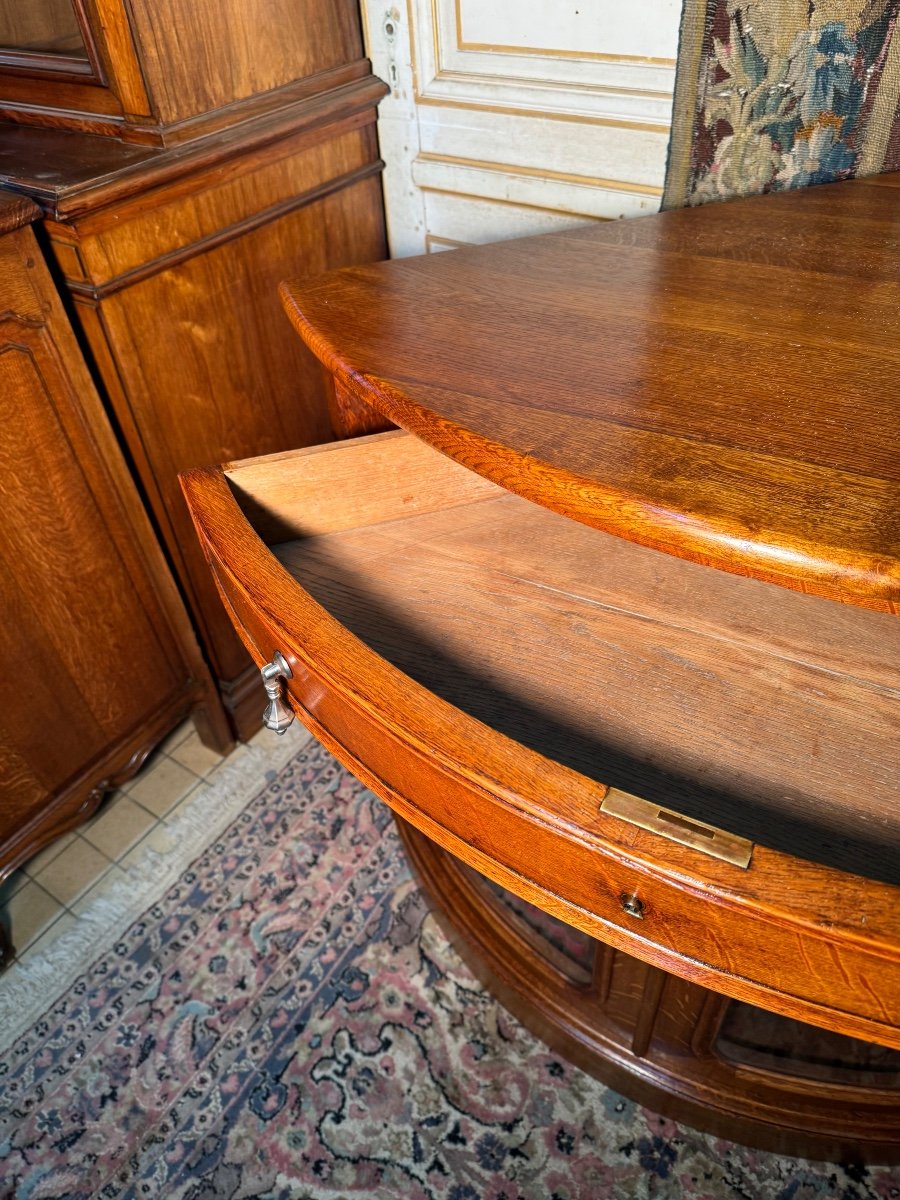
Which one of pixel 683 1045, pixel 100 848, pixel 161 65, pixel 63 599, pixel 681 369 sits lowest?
pixel 100 848

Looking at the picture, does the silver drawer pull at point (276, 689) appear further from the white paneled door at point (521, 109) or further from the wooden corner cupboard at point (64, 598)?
the white paneled door at point (521, 109)

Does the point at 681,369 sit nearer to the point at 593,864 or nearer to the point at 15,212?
the point at 593,864

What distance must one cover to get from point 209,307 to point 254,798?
0.60 m

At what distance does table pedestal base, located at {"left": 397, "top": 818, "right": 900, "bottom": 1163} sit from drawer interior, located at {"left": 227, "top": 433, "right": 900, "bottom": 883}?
20cm

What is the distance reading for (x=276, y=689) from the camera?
51cm

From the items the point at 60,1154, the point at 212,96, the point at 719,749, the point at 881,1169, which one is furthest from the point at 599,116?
the point at 60,1154

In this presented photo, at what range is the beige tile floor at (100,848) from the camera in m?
0.96

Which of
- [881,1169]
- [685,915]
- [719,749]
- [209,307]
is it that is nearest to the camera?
[685,915]

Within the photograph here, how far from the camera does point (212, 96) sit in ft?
2.58

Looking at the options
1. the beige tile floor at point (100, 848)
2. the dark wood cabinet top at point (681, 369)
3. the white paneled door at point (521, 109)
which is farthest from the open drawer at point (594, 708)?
the beige tile floor at point (100, 848)

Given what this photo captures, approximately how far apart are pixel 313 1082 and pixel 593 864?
1.92 feet

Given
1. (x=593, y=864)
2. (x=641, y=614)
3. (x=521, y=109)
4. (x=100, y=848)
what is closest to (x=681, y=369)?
(x=641, y=614)

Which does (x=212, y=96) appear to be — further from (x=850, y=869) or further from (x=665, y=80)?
(x=850, y=869)

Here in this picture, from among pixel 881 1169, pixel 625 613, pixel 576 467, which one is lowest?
pixel 881 1169
